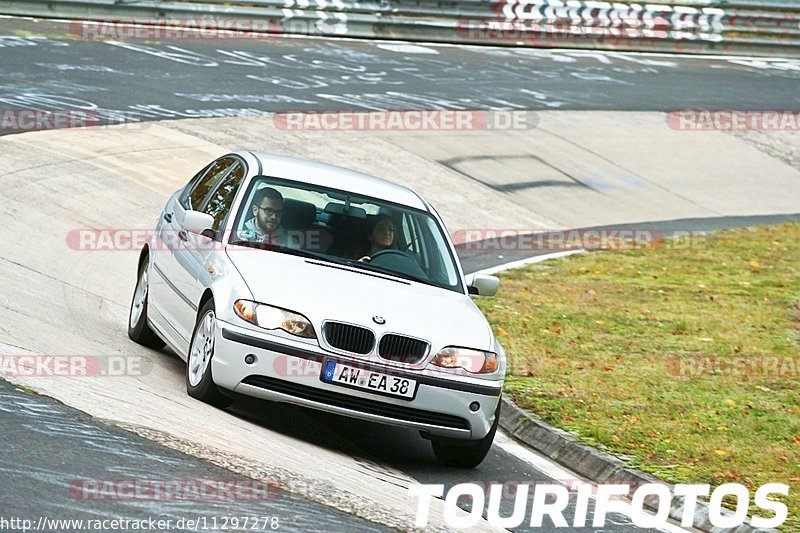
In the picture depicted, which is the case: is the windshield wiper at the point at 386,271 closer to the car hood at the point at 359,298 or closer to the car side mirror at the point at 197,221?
the car hood at the point at 359,298

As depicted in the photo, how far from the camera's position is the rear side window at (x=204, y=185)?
1021 cm

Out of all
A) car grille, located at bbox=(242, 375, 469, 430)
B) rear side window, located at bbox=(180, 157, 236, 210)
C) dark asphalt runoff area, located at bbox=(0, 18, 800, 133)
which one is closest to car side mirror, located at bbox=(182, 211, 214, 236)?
rear side window, located at bbox=(180, 157, 236, 210)

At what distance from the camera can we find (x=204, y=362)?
27.4 ft

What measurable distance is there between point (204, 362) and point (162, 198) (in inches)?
320

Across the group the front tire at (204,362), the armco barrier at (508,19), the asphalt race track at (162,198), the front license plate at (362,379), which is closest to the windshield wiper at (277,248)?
the front tire at (204,362)

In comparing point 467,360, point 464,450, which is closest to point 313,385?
point 467,360

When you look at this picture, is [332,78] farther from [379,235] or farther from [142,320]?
[379,235]

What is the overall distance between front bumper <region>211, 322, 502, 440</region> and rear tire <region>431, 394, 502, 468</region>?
0.83ft

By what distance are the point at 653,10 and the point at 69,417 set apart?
2632 centimetres

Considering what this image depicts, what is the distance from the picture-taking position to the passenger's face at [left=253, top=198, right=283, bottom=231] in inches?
361

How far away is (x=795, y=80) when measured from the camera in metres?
31.1

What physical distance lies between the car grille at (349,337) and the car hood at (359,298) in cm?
4

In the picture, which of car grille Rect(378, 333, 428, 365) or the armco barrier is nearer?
car grille Rect(378, 333, 428, 365)

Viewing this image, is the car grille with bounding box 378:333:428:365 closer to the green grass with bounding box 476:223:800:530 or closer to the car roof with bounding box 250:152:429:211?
the green grass with bounding box 476:223:800:530
